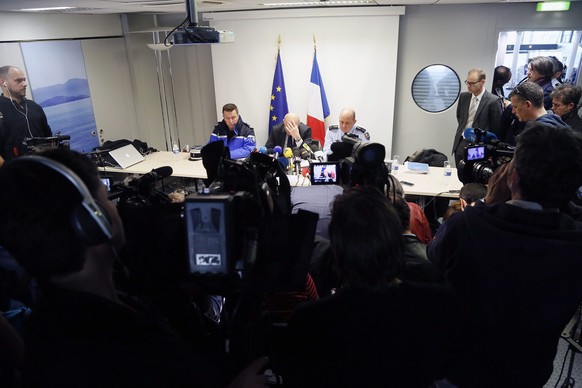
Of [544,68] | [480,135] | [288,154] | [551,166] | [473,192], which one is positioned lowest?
[288,154]

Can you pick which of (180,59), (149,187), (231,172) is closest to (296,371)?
(231,172)

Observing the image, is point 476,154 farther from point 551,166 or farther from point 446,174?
point 446,174

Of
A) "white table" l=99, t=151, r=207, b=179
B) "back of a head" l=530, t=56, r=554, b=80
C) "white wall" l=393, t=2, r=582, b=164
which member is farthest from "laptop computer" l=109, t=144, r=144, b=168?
"back of a head" l=530, t=56, r=554, b=80

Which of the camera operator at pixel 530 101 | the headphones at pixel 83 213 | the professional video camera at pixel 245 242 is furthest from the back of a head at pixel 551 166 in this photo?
the camera operator at pixel 530 101

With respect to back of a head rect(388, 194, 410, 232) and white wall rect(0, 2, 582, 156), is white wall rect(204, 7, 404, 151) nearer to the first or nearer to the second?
white wall rect(0, 2, 582, 156)

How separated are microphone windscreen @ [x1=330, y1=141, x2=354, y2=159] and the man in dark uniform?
3.67m

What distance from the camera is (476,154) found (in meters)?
2.22

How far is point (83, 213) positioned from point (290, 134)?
393 cm

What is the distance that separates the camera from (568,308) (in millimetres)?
1333

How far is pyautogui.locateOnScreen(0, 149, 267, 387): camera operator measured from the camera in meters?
0.82

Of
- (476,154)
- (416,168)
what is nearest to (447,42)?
(416,168)

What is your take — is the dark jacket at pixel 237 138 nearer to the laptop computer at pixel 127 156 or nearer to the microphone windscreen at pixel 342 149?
the laptop computer at pixel 127 156

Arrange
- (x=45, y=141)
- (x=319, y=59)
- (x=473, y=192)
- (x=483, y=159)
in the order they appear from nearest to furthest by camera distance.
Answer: (x=483, y=159), (x=473, y=192), (x=45, y=141), (x=319, y=59)

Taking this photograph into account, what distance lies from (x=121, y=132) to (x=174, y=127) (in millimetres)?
978
